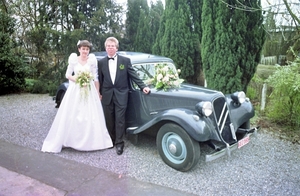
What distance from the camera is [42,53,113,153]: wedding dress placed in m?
3.87

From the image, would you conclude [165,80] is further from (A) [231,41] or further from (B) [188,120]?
(A) [231,41]

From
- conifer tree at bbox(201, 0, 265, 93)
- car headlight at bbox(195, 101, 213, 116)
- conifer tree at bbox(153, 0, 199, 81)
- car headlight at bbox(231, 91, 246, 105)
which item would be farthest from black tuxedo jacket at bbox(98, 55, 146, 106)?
conifer tree at bbox(153, 0, 199, 81)

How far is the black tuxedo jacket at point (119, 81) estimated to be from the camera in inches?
152

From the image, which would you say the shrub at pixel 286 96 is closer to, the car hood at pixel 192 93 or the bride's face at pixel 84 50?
the car hood at pixel 192 93

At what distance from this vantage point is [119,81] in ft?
12.7

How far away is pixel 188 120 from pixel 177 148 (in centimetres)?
44

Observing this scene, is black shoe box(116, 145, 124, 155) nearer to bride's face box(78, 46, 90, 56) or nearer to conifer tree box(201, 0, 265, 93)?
bride's face box(78, 46, 90, 56)

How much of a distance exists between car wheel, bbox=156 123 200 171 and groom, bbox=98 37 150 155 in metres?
0.74

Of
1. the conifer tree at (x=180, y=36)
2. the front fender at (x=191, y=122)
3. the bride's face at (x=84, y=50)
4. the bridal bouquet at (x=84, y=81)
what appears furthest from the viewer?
the conifer tree at (x=180, y=36)

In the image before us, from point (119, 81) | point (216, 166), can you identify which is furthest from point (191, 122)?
point (119, 81)

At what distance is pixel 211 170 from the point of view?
11.0 ft

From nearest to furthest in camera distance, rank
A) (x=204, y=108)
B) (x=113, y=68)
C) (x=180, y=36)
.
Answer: (x=204, y=108) < (x=113, y=68) < (x=180, y=36)

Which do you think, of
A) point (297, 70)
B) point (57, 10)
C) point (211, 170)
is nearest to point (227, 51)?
point (297, 70)

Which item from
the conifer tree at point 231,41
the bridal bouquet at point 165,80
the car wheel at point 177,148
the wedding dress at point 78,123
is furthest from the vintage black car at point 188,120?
the conifer tree at point 231,41
